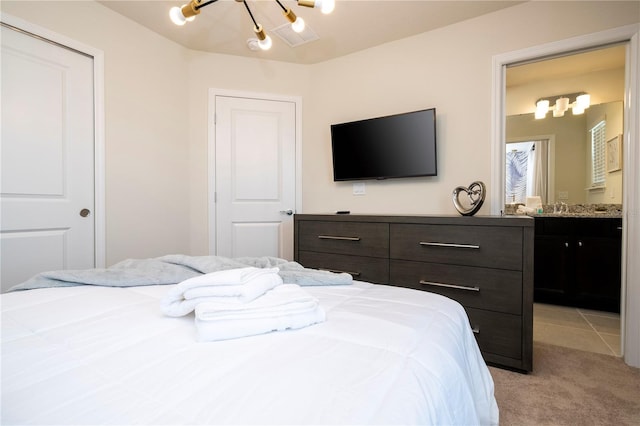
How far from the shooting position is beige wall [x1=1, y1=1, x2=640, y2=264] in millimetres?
2318

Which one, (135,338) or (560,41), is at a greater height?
(560,41)

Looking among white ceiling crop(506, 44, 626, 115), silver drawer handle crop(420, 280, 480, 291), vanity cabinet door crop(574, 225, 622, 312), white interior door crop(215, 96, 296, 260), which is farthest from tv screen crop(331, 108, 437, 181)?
vanity cabinet door crop(574, 225, 622, 312)

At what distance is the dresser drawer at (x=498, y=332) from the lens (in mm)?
1879

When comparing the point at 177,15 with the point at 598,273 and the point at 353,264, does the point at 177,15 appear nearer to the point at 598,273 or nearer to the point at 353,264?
the point at 353,264

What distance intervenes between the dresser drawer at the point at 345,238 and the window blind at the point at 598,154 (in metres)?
2.80

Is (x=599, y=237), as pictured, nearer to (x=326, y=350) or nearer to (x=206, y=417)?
(x=326, y=350)

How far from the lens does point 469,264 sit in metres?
1.99

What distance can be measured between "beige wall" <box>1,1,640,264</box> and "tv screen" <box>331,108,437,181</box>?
0.46ft

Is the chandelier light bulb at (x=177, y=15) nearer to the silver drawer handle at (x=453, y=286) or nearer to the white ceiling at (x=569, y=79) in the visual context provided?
the silver drawer handle at (x=453, y=286)

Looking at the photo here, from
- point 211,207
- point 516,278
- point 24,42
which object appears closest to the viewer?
point 516,278

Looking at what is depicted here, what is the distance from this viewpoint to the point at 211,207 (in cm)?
312

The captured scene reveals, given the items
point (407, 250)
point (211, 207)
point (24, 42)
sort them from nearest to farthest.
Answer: point (24, 42) < point (407, 250) < point (211, 207)

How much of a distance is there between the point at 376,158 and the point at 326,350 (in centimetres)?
233

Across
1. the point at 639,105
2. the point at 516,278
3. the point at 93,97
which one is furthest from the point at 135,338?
the point at 639,105
